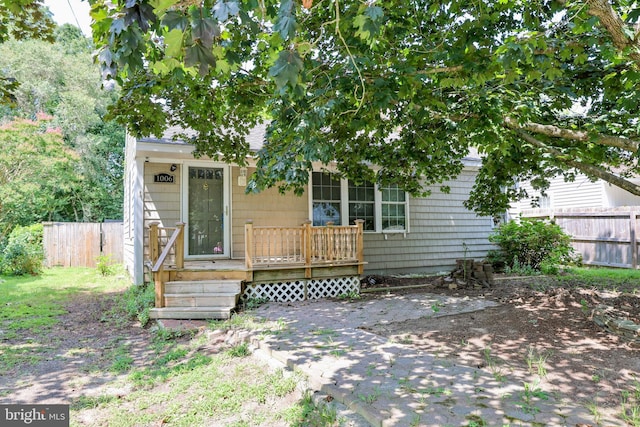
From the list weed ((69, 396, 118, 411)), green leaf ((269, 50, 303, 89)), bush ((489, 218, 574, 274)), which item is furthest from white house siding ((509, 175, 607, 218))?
green leaf ((269, 50, 303, 89))

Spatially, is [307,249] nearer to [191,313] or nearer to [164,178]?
[191,313]

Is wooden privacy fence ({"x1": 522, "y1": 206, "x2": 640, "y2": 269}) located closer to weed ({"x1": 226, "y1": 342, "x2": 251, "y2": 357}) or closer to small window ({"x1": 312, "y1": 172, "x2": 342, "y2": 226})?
small window ({"x1": 312, "y1": 172, "x2": 342, "y2": 226})

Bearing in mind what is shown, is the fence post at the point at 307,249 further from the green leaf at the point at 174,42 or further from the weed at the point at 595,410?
the green leaf at the point at 174,42

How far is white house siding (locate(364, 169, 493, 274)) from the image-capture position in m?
10.3

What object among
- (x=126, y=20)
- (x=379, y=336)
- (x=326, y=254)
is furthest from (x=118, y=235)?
(x=126, y=20)

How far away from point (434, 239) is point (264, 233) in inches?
192

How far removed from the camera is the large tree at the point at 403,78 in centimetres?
249

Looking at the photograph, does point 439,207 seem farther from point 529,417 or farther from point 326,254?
point 529,417

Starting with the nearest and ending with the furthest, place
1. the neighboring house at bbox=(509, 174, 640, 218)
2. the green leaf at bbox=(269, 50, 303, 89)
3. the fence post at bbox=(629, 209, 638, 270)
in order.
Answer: the green leaf at bbox=(269, 50, 303, 89) → the fence post at bbox=(629, 209, 638, 270) → the neighboring house at bbox=(509, 174, 640, 218)

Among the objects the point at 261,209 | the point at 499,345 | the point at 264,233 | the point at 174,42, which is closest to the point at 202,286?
the point at 264,233

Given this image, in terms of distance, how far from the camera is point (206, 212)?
8.66m

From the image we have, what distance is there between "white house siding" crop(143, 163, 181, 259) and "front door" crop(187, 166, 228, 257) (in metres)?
0.26

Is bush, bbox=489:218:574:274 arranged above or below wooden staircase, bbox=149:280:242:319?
above

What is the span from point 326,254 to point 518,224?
6816 mm
